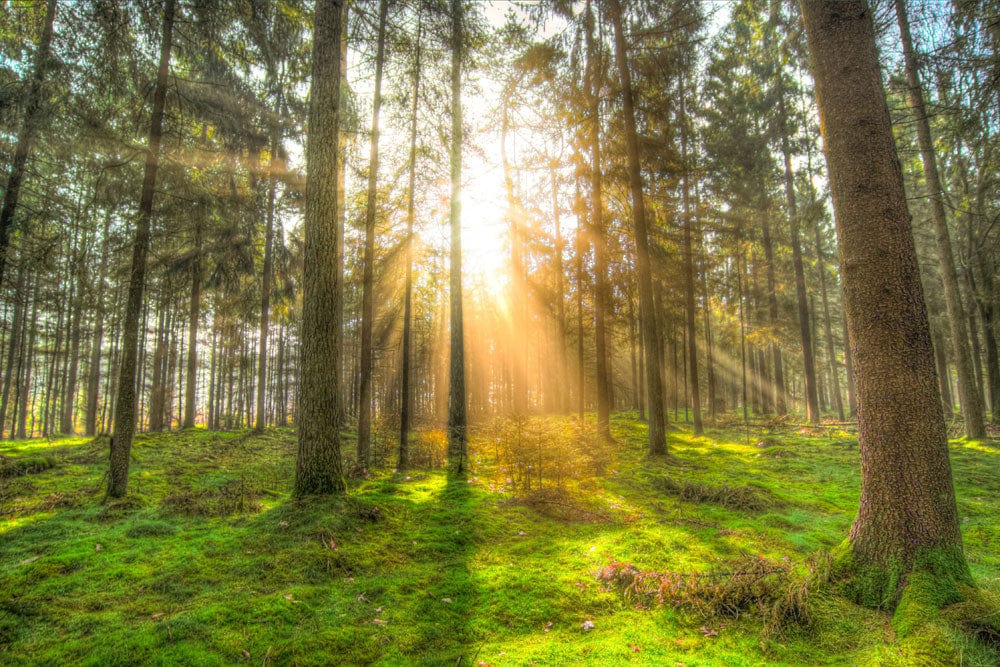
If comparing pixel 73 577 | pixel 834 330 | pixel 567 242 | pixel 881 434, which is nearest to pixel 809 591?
pixel 881 434

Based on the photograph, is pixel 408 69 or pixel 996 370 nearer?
pixel 408 69

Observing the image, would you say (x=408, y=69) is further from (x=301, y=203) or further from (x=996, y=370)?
(x=996, y=370)

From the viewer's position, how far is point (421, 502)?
6523 millimetres

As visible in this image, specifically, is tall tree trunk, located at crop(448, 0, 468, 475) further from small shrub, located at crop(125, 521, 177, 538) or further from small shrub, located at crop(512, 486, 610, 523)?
small shrub, located at crop(125, 521, 177, 538)

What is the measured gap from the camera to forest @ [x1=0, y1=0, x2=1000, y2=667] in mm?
3133

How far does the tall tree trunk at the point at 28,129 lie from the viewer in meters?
7.43

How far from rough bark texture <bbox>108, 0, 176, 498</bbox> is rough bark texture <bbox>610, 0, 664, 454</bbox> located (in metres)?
9.80

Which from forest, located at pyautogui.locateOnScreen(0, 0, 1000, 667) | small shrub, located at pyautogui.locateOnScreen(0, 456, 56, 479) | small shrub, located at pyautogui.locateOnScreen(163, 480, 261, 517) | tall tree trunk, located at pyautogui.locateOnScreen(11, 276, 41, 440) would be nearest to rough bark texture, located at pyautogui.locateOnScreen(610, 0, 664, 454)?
forest, located at pyautogui.locateOnScreen(0, 0, 1000, 667)

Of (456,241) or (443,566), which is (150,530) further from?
(456,241)

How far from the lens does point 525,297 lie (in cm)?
1873

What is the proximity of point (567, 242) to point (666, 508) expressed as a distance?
10418 mm

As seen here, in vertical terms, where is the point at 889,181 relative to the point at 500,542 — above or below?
above

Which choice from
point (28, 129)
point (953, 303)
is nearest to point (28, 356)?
point (28, 129)

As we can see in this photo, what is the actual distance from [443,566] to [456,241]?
29.1ft
